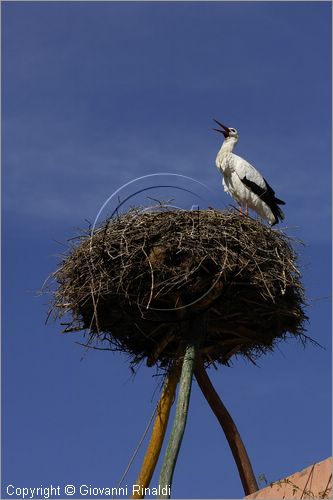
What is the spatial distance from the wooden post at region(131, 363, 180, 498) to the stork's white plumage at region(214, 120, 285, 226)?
3.35 meters

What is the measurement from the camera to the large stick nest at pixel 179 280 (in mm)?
11766

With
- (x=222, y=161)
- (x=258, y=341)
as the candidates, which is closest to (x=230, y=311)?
(x=258, y=341)

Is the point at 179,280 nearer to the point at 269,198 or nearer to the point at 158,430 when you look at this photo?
the point at 158,430

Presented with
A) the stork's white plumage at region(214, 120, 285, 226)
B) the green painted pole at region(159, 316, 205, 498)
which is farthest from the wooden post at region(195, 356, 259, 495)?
the stork's white plumage at region(214, 120, 285, 226)

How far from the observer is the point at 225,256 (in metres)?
11.6

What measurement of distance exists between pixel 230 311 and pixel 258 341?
554 mm

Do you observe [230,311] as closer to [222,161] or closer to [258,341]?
[258,341]

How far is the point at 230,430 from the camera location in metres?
12.2

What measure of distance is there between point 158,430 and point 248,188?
4.28 m

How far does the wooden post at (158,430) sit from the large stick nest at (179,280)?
287mm

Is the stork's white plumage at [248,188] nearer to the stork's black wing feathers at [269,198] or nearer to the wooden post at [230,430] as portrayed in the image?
the stork's black wing feathers at [269,198]

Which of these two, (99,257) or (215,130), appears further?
(215,130)

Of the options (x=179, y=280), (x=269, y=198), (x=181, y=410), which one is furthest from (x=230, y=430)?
(x=269, y=198)

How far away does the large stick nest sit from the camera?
11766 mm
